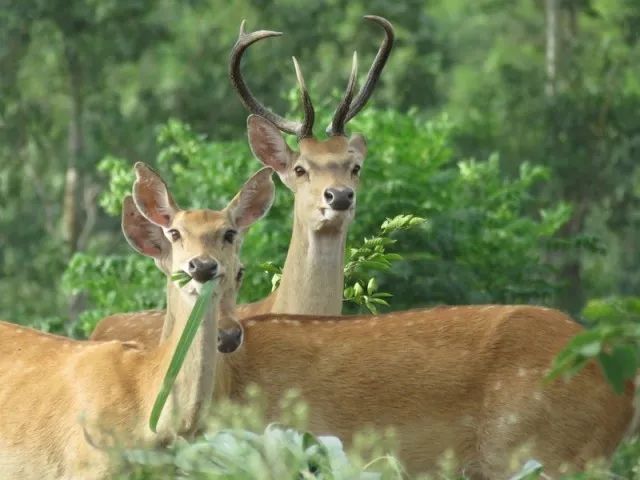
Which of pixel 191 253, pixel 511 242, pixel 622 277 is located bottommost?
pixel 622 277

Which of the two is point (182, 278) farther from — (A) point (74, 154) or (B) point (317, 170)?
(A) point (74, 154)

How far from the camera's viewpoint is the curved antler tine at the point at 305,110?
12158 mm

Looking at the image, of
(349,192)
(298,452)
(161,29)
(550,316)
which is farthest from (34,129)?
(298,452)

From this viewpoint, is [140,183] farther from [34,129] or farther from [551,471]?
[34,129]

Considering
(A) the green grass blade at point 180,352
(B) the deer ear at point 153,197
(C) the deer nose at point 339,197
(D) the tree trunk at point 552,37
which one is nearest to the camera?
(A) the green grass blade at point 180,352

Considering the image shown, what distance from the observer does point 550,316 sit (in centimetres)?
1000

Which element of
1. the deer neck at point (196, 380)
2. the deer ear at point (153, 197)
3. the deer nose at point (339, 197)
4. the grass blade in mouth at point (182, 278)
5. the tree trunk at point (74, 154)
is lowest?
the tree trunk at point (74, 154)

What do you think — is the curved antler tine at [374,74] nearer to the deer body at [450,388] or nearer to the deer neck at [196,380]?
the deer body at [450,388]

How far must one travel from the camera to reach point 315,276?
11.8m

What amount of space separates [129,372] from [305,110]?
349cm

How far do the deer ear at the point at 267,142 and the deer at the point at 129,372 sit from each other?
9.90 feet

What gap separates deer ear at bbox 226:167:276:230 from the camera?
975 cm

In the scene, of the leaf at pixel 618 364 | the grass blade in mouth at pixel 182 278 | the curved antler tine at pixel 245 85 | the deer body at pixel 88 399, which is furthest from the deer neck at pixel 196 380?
the curved antler tine at pixel 245 85

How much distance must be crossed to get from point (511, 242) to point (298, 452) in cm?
1032
